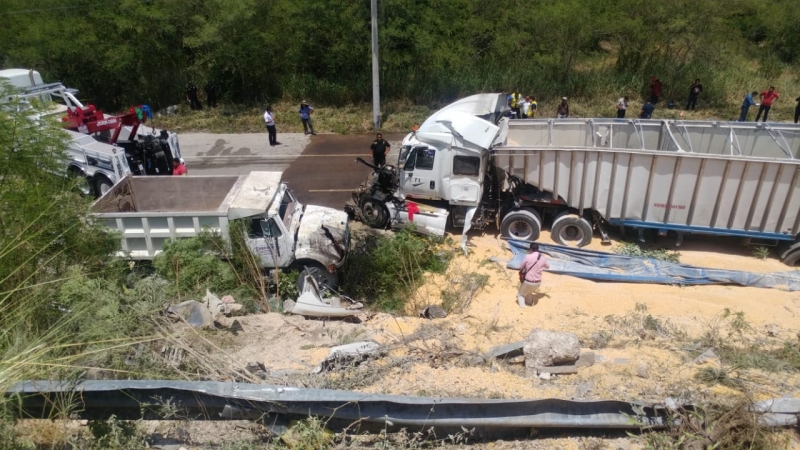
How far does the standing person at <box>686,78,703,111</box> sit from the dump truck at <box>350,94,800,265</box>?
28.8ft

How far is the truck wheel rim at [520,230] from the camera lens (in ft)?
39.9

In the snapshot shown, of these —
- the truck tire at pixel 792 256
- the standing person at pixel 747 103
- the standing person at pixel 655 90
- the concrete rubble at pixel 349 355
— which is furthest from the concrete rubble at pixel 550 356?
the standing person at pixel 655 90

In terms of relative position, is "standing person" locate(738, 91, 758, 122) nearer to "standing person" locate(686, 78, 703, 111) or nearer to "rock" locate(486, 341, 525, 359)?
"standing person" locate(686, 78, 703, 111)

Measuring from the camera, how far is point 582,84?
21.9 m

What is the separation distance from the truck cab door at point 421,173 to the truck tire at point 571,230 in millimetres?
2623

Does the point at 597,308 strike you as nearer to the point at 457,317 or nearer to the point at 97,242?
the point at 457,317

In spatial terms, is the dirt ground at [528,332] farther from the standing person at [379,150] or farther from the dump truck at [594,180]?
the standing person at [379,150]

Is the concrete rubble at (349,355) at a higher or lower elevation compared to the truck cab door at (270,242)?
higher

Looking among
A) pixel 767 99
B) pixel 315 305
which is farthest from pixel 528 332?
pixel 767 99

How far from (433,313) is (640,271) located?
4.31 meters

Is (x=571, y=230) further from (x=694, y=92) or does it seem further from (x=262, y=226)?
(x=694, y=92)

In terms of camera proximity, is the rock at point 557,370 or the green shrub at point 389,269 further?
the green shrub at point 389,269

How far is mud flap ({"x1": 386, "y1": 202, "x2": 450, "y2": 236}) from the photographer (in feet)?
39.3

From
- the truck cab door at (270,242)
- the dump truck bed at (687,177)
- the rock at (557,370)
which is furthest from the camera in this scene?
the dump truck bed at (687,177)
